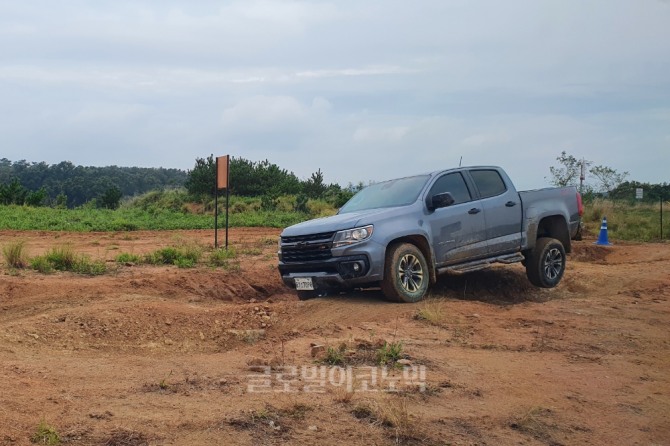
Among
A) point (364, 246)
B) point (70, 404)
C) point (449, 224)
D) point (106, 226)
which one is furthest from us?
point (106, 226)

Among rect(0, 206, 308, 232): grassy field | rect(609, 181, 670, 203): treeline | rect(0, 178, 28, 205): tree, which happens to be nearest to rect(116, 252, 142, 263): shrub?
rect(0, 206, 308, 232): grassy field

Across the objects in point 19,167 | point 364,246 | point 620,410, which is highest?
point 19,167

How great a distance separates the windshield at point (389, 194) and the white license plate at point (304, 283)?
1.48 meters

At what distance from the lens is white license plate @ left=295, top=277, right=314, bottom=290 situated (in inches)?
363

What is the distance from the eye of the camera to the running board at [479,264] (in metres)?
9.89

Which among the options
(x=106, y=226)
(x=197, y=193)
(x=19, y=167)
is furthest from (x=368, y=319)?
(x=19, y=167)

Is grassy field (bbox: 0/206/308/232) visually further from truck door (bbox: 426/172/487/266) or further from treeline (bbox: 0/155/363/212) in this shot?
Answer: truck door (bbox: 426/172/487/266)

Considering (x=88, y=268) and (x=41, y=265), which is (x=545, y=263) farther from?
(x=41, y=265)

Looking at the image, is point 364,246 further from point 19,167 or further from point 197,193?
point 19,167

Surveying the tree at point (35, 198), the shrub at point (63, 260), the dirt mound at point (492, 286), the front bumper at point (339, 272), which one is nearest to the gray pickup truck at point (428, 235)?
the front bumper at point (339, 272)

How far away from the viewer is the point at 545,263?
11172mm

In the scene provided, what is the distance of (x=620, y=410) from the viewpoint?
5.45 m

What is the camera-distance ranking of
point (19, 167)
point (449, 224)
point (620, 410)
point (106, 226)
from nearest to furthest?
1. point (620, 410)
2. point (449, 224)
3. point (106, 226)
4. point (19, 167)

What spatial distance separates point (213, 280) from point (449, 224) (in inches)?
169
